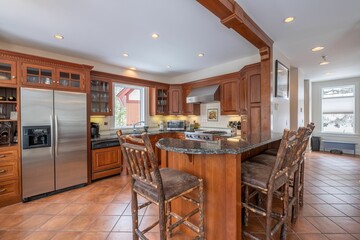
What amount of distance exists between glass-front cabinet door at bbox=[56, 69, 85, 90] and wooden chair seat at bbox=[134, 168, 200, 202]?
8.62ft

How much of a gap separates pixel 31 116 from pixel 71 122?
57 cm

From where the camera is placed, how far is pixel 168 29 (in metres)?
2.54

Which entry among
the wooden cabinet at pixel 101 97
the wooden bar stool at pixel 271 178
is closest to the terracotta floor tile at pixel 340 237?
the wooden bar stool at pixel 271 178

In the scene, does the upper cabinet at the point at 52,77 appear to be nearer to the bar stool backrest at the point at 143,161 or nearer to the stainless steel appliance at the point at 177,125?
the bar stool backrest at the point at 143,161

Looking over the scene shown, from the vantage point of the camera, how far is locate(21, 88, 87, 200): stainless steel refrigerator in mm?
2682

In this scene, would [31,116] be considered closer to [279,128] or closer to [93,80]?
[93,80]

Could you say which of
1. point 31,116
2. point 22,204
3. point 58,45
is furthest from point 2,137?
point 58,45

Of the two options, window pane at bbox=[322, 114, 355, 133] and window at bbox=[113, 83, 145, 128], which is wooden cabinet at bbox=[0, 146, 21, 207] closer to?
window at bbox=[113, 83, 145, 128]

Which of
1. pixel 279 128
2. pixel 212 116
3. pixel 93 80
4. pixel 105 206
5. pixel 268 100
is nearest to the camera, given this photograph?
pixel 105 206

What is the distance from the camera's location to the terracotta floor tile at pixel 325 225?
1.91 m

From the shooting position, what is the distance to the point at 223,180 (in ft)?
4.92

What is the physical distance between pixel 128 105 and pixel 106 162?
6.03 ft

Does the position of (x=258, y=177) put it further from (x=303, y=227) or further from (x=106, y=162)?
(x=106, y=162)

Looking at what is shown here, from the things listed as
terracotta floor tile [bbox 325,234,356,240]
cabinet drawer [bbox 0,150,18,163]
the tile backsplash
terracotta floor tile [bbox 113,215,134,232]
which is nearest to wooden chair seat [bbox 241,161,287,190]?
terracotta floor tile [bbox 325,234,356,240]
